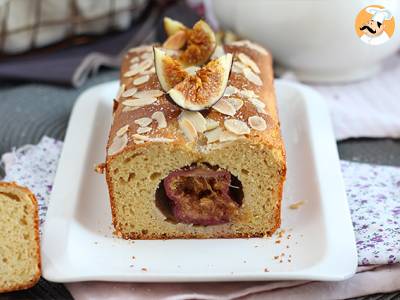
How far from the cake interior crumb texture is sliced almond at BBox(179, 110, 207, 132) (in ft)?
0.39

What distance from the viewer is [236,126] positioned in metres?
3.40

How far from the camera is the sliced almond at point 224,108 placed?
349 cm

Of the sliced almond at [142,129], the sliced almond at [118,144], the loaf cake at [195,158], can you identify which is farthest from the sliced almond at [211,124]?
the sliced almond at [118,144]

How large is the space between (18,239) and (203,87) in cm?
109

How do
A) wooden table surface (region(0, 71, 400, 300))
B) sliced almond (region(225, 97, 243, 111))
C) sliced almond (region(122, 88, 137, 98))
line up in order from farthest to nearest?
wooden table surface (region(0, 71, 400, 300)) < sliced almond (region(122, 88, 137, 98)) < sliced almond (region(225, 97, 243, 111))

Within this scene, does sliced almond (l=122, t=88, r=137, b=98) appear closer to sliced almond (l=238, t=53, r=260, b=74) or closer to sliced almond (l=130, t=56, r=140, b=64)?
sliced almond (l=130, t=56, r=140, b=64)

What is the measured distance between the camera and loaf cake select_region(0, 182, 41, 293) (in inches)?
122

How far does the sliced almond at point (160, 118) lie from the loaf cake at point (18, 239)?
2.23 ft

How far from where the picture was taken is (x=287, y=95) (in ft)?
15.1

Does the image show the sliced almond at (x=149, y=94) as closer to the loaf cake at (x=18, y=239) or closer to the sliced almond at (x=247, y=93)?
the sliced almond at (x=247, y=93)

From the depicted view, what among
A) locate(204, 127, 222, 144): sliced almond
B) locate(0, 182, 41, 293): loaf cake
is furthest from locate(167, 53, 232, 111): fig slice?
locate(0, 182, 41, 293): loaf cake

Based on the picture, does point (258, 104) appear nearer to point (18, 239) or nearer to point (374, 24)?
point (374, 24)

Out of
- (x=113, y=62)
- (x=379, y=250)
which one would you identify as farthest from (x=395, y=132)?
(x=113, y=62)

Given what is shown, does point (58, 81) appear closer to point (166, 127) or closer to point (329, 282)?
point (166, 127)
